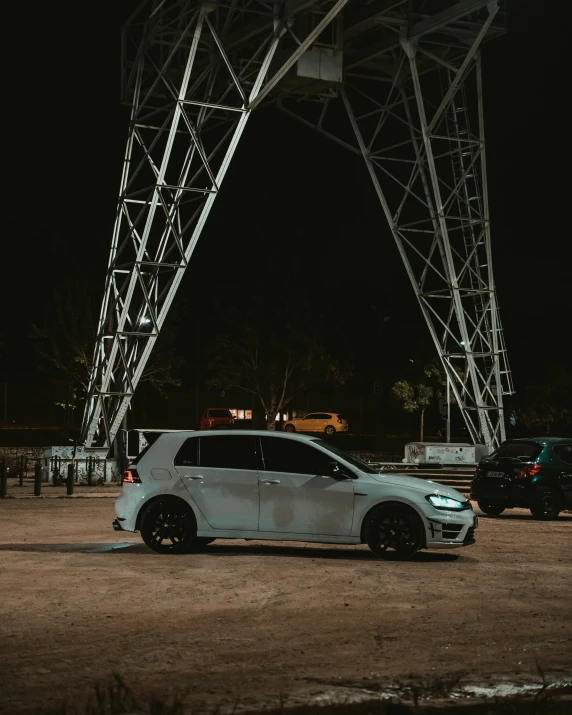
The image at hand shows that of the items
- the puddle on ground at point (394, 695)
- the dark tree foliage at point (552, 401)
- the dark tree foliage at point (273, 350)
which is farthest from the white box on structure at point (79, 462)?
the dark tree foliage at point (552, 401)

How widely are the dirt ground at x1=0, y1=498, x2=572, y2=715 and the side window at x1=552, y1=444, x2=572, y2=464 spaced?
481 cm

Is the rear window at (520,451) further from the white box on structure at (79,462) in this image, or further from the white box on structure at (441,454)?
the white box on structure at (79,462)

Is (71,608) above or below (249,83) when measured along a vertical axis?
below

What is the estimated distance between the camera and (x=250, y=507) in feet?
43.9

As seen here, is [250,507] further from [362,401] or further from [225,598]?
[362,401]

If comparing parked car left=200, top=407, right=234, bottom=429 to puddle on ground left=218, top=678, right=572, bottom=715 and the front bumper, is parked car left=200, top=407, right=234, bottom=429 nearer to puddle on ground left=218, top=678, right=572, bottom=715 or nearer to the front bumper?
the front bumper

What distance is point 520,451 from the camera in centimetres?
1983

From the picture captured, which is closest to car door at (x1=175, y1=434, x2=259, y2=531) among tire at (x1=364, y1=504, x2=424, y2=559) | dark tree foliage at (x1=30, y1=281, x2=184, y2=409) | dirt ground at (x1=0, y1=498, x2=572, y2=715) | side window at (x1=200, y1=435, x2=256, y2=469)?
side window at (x1=200, y1=435, x2=256, y2=469)

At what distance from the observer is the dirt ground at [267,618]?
22.9 feet

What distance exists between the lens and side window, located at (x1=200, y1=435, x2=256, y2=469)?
44.7ft

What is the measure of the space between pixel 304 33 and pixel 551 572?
19.2 m

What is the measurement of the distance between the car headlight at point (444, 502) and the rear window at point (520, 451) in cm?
640

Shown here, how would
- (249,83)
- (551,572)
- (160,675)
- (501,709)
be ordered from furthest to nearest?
(249,83), (551,572), (160,675), (501,709)

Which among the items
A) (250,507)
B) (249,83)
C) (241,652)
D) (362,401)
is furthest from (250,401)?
(241,652)
